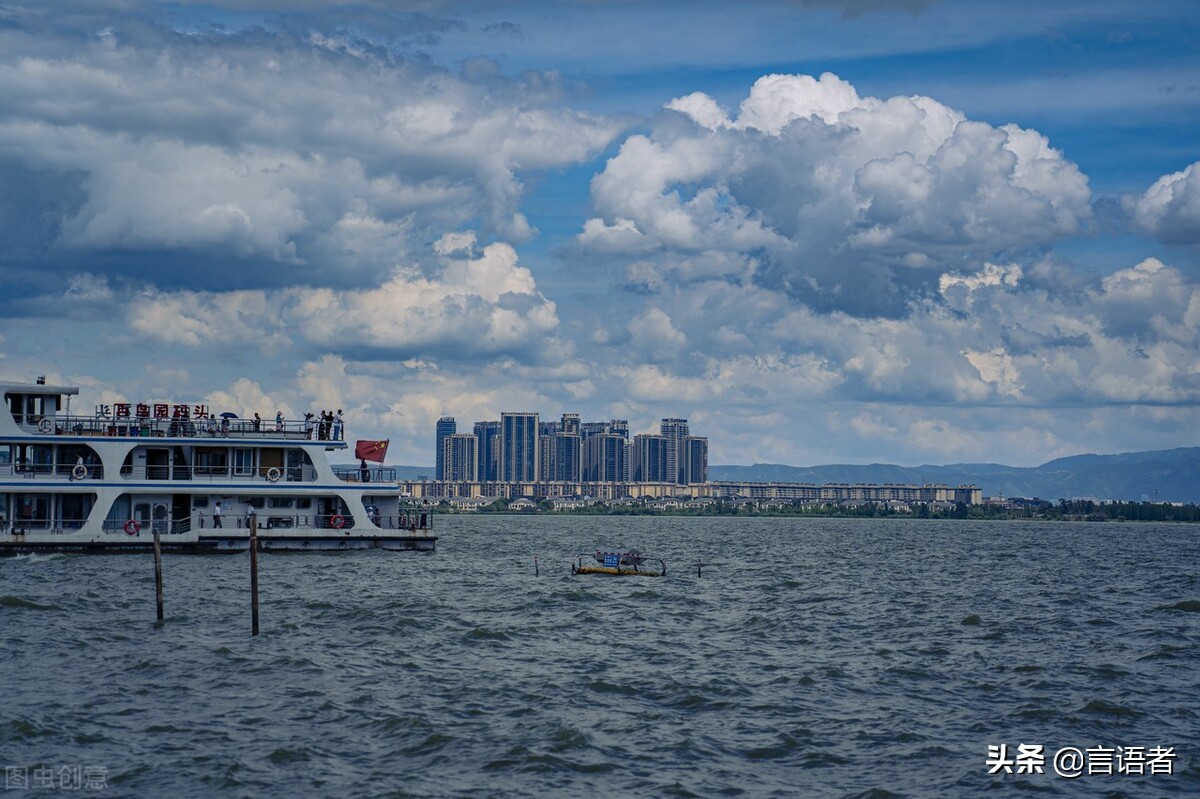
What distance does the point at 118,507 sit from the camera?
71.7m

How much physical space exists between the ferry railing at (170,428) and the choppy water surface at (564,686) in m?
7.19

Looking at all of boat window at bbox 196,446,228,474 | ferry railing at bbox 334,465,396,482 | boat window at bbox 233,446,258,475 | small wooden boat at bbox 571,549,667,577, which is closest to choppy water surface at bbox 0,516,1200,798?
small wooden boat at bbox 571,549,667,577

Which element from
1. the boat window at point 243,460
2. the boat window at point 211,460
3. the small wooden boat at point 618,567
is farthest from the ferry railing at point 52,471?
the small wooden boat at point 618,567

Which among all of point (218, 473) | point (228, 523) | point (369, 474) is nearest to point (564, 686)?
point (228, 523)

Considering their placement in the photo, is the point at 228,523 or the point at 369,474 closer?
the point at 228,523

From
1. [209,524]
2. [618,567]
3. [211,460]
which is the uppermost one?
[211,460]

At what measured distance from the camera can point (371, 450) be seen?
7962cm

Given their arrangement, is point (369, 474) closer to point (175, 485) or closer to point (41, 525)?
point (175, 485)

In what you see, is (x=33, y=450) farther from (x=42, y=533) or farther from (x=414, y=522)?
(x=414, y=522)

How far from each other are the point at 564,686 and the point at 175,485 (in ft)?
133

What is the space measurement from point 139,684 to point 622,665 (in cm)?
1465

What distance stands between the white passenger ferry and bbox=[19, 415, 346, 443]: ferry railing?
0.07 metres

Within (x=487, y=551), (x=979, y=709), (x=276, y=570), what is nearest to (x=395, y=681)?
(x=979, y=709)

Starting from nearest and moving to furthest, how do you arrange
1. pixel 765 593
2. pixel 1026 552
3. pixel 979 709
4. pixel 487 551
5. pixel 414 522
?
1. pixel 979 709
2. pixel 765 593
3. pixel 414 522
4. pixel 487 551
5. pixel 1026 552
